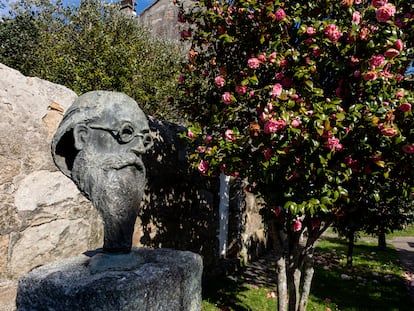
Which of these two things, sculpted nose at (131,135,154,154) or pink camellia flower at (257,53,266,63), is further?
pink camellia flower at (257,53,266,63)

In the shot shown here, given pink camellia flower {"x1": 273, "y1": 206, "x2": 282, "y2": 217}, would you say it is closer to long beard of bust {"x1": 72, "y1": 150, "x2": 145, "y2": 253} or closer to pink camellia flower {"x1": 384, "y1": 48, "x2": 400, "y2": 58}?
pink camellia flower {"x1": 384, "y1": 48, "x2": 400, "y2": 58}

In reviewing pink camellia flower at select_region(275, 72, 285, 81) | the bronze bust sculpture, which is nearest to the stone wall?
the bronze bust sculpture

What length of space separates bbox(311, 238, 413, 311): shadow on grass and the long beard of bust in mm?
3924

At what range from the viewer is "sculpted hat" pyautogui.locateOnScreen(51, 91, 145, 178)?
158 cm

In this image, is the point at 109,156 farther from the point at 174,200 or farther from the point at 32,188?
the point at 174,200

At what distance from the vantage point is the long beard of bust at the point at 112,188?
61.0 inches

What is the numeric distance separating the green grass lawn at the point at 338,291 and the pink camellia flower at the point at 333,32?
10.9 feet

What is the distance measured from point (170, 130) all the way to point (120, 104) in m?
2.64

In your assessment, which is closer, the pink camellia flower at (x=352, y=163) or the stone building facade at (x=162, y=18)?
the pink camellia flower at (x=352, y=163)

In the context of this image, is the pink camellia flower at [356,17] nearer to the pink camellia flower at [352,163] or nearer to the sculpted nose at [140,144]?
the pink camellia flower at [352,163]

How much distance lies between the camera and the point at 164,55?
11812 mm

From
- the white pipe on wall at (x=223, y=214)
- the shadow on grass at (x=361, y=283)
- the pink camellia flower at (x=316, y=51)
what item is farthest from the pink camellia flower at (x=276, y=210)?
the white pipe on wall at (x=223, y=214)

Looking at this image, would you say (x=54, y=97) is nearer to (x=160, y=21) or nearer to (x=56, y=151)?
(x=56, y=151)

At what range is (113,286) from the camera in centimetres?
134
